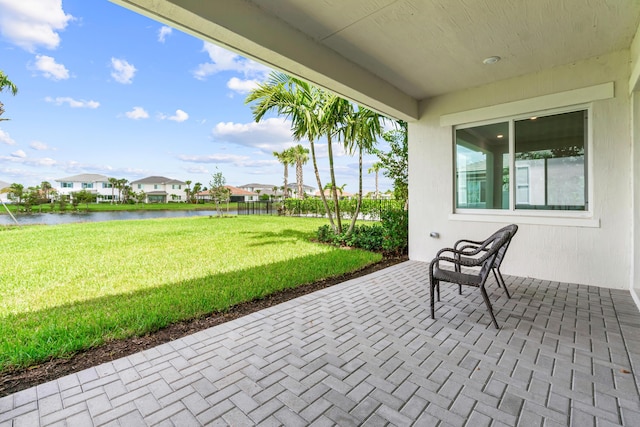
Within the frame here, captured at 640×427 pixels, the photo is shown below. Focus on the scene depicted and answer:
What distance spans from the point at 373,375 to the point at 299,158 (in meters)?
32.3

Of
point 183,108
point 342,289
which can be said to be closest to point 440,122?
point 342,289

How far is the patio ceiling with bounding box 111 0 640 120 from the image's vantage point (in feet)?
8.82

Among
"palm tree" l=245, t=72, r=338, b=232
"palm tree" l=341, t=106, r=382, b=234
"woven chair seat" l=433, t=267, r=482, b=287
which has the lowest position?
"woven chair seat" l=433, t=267, r=482, b=287

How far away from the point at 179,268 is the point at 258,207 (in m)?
17.7

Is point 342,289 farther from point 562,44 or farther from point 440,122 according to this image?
point 562,44

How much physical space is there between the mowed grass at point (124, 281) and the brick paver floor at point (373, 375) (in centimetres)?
62

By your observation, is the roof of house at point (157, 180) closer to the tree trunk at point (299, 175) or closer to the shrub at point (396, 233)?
the tree trunk at point (299, 175)

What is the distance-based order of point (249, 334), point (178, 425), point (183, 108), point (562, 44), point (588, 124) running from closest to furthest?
point (178, 425)
point (249, 334)
point (562, 44)
point (588, 124)
point (183, 108)

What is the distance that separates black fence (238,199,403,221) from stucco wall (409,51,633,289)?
5372 mm

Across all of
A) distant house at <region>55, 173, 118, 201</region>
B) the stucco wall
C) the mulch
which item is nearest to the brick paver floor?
the mulch

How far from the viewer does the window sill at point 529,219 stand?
397cm

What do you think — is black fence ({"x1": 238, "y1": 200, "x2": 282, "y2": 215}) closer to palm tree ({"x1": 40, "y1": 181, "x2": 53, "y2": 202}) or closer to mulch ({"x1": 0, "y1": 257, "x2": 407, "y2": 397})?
palm tree ({"x1": 40, "y1": 181, "x2": 53, "y2": 202})

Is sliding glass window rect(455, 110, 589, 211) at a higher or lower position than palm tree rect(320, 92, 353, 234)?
lower

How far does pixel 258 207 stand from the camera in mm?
22734
